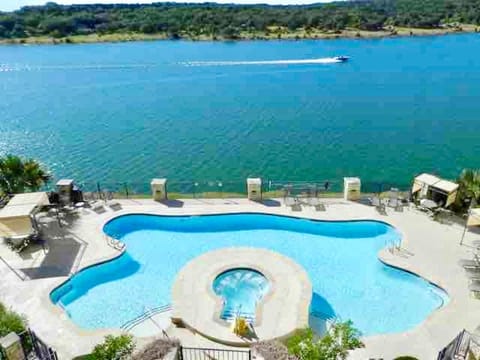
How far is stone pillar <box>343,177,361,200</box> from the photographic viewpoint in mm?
21812

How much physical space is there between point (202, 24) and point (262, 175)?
101404 mm

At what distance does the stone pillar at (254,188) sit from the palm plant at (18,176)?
10846 millimetres

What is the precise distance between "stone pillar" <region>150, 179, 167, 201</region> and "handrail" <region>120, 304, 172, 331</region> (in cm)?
836

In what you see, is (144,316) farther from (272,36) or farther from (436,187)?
(272,36)

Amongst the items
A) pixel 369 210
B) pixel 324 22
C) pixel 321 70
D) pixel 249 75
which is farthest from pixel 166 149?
pixel 324 22

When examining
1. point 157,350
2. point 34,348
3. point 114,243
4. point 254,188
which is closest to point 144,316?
point 34,348

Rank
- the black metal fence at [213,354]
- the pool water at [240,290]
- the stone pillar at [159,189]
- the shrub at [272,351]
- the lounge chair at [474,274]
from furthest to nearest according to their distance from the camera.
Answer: the stone pillar at [159,189]
the lounge chair at [474,274]
the pool water at [240,290]
the black metal fence at [213,354]
the shrub at [272,351]

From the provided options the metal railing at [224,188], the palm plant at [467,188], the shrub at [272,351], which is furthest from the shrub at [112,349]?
the palm plant at [467,188]

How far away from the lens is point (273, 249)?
19.1m

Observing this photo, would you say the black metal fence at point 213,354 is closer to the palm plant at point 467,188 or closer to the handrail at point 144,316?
the handrail at point 144,316

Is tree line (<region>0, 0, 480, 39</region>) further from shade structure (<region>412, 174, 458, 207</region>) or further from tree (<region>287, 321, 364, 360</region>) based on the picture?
tree (<region>287, 321, 364, 360</region>)

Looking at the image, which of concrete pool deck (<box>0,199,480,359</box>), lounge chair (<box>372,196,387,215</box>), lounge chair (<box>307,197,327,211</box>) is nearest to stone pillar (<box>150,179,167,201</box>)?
concrete pool deck (<box>0,199,480,359</box>)

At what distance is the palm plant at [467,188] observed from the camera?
19969 mm

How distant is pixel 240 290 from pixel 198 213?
20.5 ft
